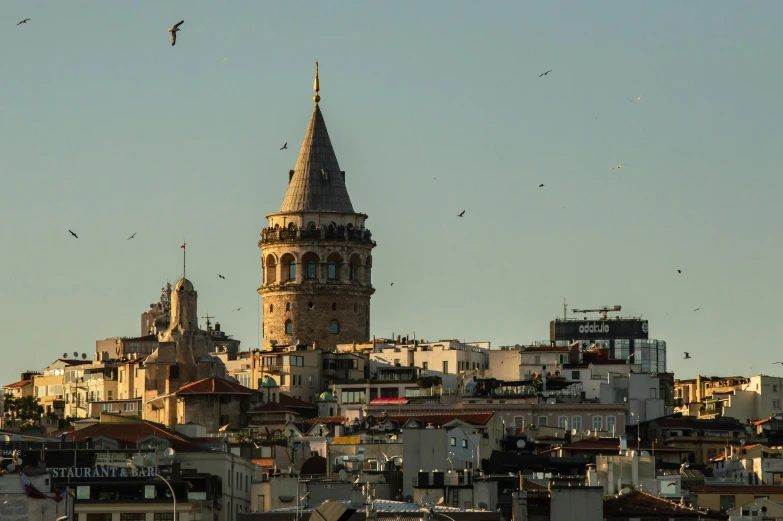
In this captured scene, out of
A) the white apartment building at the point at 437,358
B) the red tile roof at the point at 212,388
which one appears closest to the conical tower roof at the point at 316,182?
the white apartment building at the point at 437,358

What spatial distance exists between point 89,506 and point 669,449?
50876mm

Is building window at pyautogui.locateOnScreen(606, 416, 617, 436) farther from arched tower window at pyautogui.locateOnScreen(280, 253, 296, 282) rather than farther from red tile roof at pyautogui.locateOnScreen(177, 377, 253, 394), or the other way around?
arched tower window at pyautogui.locateOnScreen(280, 253, 296, 282)

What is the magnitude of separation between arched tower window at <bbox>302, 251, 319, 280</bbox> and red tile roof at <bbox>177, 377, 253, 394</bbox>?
21.9 metres

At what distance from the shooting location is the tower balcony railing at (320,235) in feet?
596

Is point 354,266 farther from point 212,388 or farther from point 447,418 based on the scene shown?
point 447,418

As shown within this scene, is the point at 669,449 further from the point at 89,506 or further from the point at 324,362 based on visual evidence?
the point at 89,506

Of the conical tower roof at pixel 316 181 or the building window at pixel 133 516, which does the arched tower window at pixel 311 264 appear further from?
the building window at pixel 133 516

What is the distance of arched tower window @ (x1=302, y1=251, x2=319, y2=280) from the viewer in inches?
7156

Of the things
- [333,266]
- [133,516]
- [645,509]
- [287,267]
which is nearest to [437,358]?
[333,266]

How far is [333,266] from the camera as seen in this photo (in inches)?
7185

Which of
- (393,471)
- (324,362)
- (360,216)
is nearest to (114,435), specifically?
(393,471)

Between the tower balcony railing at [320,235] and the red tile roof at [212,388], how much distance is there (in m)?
22.7

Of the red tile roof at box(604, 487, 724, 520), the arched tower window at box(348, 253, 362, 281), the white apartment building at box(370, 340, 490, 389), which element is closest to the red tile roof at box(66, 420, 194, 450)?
the red tile roof at box(604, 487, 724, 520)

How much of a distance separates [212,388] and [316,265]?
24559mm
